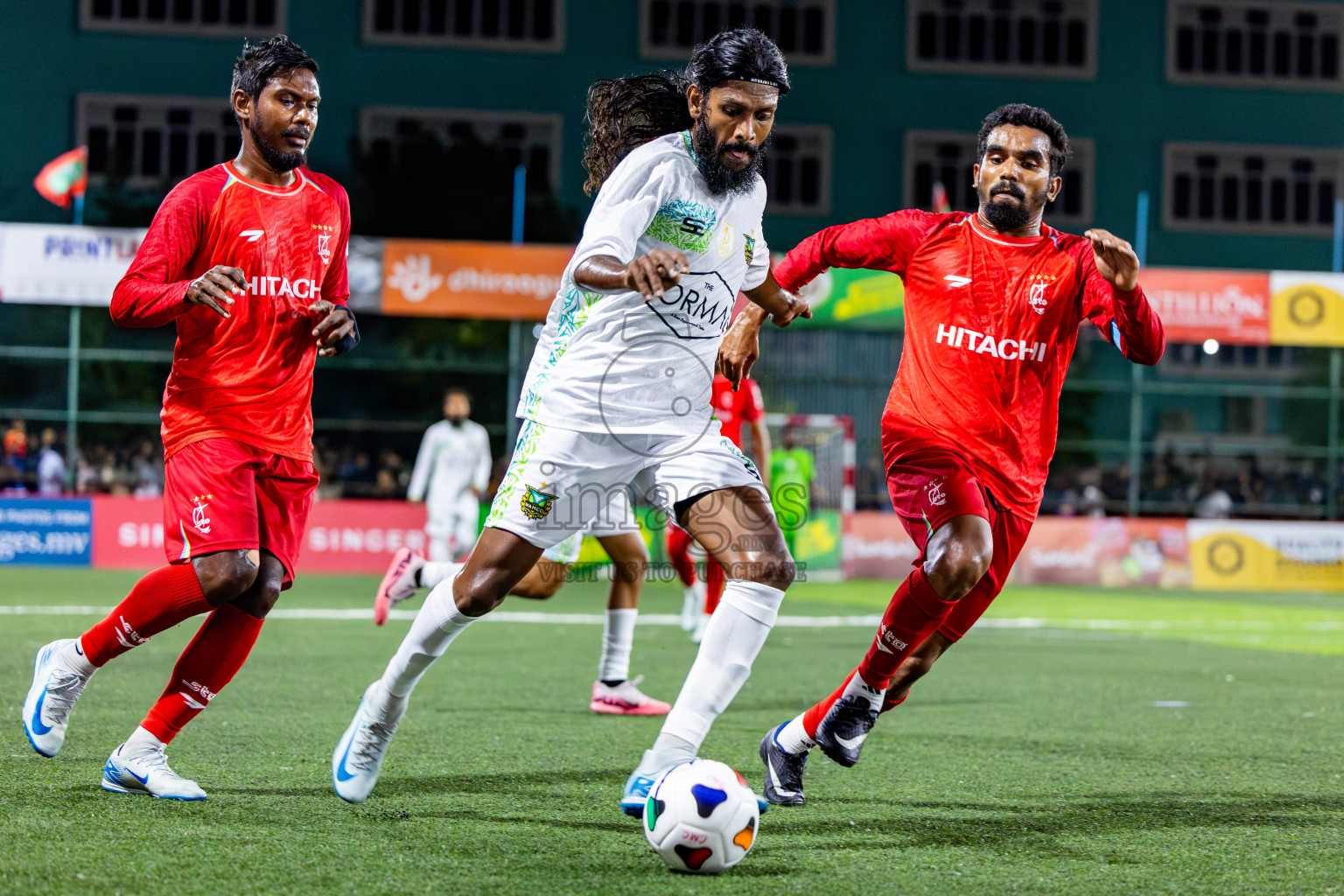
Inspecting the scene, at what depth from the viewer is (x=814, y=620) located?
1346cm

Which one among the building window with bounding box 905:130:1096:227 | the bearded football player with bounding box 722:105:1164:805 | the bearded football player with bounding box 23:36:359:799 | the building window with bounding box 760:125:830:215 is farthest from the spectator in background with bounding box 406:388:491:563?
the building window with bounding box 905:130:1096:227

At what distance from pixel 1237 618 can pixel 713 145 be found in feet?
41.6

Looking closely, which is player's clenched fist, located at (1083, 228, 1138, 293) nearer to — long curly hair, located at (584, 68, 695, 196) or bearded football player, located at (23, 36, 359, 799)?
long curly hair, located at (584, 68, 695, 196)

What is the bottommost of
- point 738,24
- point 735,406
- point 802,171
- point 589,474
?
point 589,474

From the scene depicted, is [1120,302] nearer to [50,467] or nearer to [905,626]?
[905,626]

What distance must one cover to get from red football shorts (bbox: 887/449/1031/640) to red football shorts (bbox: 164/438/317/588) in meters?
2.02

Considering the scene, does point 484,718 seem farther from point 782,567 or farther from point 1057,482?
point 1057,482

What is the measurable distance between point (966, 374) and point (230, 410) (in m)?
2.44

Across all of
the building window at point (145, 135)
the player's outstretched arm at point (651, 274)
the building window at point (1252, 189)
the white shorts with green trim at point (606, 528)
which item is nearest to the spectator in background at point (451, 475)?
the white shorts with green trim at point (606, 528)

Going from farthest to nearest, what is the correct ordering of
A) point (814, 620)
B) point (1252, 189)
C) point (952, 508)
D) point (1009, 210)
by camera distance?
1. point (1252, 189)
2. point (814, 620)
3. point (1009, 210)
4. point (952, 508)

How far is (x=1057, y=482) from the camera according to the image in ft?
78.1

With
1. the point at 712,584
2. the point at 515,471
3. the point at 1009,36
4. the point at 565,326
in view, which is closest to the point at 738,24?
the point at 1009,36

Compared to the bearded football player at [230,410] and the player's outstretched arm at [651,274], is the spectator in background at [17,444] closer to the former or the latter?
the bearded football player at [230,410]

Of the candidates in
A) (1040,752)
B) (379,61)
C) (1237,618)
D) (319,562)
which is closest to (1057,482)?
(1237,618)
